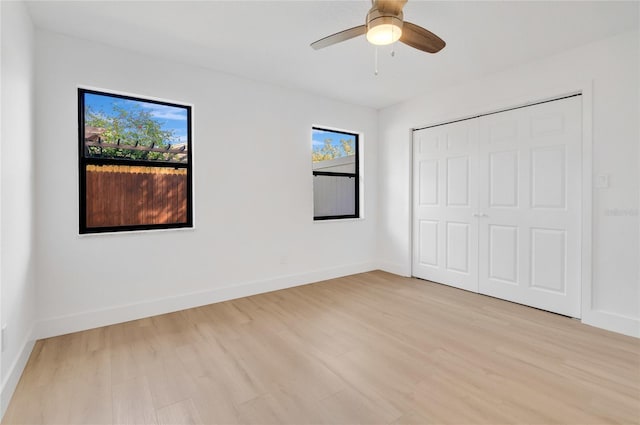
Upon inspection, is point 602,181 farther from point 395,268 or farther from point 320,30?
point 320,30

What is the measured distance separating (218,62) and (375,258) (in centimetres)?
352

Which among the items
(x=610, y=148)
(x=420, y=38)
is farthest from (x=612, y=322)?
(x=420, y=38)

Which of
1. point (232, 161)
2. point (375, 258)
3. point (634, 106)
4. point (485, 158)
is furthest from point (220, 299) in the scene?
point (634, 106)

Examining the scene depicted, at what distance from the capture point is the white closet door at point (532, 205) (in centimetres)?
302

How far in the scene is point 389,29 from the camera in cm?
187

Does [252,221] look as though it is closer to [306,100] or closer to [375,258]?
[306,100]

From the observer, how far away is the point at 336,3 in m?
2.25

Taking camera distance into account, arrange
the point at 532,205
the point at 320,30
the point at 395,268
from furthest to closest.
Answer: the point at 395,268, the point at 532,205, the point at 320,30

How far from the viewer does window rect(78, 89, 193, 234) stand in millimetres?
2840

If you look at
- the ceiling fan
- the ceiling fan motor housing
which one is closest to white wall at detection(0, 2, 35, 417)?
the ceiling fan

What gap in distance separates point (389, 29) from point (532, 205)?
2.56 metres

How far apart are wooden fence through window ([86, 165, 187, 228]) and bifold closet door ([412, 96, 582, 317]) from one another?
10.4 feet

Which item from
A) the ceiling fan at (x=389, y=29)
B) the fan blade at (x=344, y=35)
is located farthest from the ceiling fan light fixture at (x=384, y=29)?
the fan blade at (x=344, y=35)

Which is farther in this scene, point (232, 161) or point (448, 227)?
point (448, 227)
